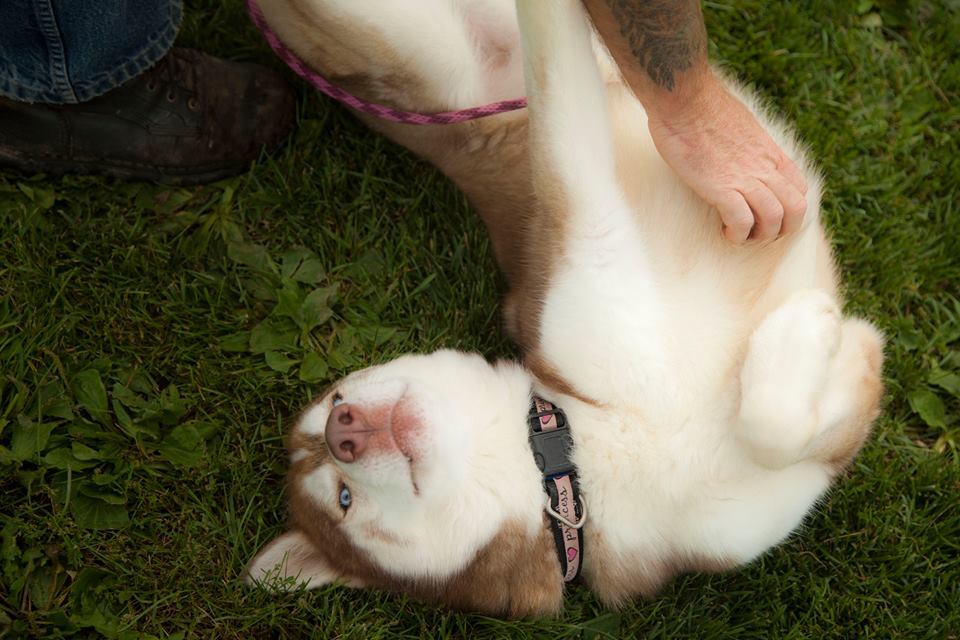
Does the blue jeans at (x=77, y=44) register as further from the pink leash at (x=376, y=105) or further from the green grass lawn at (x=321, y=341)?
the green grass lawn at (x=321, y=341)

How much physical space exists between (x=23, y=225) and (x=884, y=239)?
3726 millimetres

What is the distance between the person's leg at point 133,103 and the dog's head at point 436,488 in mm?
1370

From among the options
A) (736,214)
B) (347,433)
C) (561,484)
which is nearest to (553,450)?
(561,484)

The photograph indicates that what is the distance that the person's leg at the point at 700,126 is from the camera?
2.43 meters

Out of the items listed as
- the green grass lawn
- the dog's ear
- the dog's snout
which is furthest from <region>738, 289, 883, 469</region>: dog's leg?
the dog's ear

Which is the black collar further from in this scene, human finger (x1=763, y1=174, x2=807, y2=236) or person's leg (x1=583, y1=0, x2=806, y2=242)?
human finger (x1=763, y1=174, x2=807, y2=236)

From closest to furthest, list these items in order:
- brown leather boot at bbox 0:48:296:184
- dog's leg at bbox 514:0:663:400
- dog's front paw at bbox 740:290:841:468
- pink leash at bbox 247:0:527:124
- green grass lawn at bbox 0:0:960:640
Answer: dog's front paw at bbox 740:290:841:468 < dog's leg at bbox 514:0:663:400 < pink leash at bbox 247:0:527:124 < green grass lawn at bbox 0:0:960:640 < brown leather boot at bbox 0:48:296:184

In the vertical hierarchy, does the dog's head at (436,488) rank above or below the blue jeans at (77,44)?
below

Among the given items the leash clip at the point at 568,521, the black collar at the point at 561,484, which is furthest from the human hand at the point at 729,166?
the leash clip at the point at 568,521

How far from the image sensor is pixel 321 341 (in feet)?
11.4

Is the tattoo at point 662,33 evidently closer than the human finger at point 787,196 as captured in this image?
Yes

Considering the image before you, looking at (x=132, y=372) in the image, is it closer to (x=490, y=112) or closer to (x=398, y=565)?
(x=398, y=565)

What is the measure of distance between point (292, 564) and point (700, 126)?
2.11 metres

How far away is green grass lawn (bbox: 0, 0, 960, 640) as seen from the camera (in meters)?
3.16
